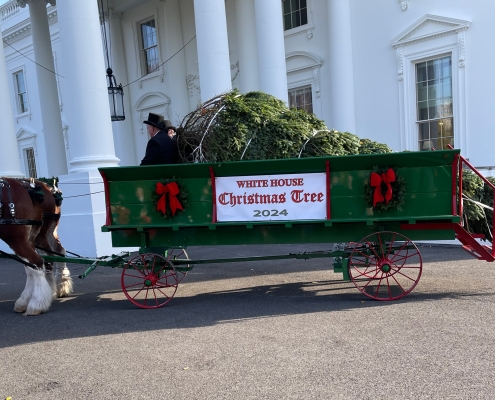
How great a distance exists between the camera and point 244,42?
12492 mm

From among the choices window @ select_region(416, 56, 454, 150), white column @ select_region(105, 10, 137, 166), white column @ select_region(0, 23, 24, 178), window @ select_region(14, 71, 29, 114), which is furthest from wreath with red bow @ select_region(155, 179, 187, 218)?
window @ select_region(14, 71, 29, 114)

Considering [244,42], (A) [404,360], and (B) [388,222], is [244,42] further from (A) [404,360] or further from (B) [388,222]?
(A) [404,360]

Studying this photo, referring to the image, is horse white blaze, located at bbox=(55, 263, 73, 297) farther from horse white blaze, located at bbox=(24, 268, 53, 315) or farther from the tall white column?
the tall white column

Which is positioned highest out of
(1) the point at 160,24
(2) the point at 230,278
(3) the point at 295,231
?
(1) the point at 160,24

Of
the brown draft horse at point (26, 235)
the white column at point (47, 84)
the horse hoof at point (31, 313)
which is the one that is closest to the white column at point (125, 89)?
the white column at point (47, 84)

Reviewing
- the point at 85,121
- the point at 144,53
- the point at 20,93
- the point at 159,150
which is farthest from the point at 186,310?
the point at 20,93

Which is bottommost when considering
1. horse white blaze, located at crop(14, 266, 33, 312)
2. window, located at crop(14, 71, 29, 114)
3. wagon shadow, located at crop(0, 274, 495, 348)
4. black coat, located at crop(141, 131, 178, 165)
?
wagon shadow, located at crop(0, 274, 495, 348)

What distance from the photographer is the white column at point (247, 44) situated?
12367 millimetres

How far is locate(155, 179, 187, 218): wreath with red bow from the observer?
485 centimetres

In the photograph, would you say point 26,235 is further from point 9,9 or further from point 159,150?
point 9,9

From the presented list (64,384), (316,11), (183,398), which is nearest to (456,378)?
(183,398)

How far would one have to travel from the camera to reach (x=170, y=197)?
4.86 m

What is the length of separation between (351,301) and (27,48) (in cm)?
1876

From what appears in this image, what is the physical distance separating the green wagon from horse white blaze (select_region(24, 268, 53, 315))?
0.78m
